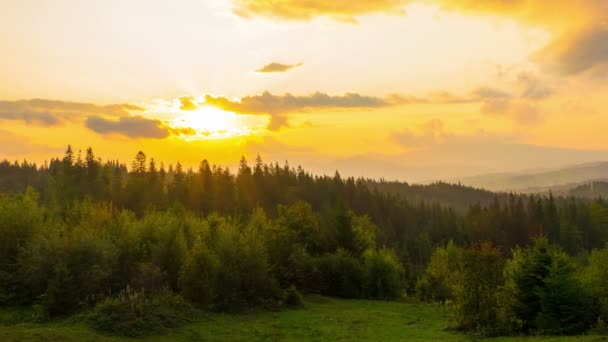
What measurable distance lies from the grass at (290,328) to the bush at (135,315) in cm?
107

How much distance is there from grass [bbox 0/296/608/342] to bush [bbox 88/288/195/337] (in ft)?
3.52

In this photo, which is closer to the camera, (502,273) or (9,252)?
(502,273)

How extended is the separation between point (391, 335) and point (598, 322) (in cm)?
1402

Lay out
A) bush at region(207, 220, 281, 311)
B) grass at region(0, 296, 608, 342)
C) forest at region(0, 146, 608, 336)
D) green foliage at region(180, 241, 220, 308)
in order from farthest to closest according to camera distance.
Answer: bush at region(207, 220, 281, 311)
green foliage at region(180, 241, 220, 308)
forest at region(0, 146, 608, 336)
grass at region(0, 296, 608, 342)

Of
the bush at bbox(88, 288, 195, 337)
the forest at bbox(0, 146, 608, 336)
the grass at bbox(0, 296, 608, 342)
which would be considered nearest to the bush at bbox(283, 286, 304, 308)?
the forest at bbox(0, 146, 608, 336)

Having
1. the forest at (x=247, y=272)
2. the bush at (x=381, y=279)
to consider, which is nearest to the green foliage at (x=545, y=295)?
the forest at (x=247, y=272)

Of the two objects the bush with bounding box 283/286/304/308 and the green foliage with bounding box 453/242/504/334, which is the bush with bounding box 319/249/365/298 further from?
the green foliage with bounding box 453/242/504/334

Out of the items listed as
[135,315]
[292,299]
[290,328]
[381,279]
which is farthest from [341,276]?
[135,315]

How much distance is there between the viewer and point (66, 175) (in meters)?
122

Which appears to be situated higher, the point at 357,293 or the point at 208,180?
the point at 208,180

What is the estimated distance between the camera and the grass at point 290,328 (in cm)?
3284

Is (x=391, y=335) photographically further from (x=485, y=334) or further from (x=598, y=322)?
(x=598, y=322)

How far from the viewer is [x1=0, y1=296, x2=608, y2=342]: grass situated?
108 ft

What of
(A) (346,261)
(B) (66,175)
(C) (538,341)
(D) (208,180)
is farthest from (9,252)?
(D) (208,180)
